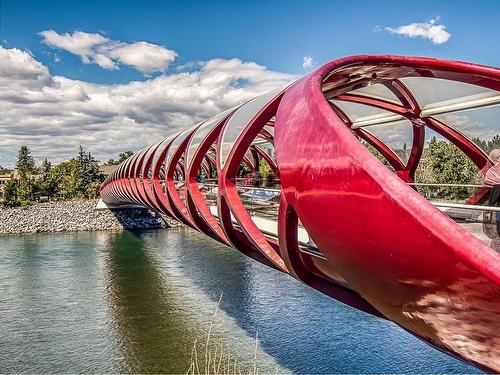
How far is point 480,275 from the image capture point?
253 centimetres

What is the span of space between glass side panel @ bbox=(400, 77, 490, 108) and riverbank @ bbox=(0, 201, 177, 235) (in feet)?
105

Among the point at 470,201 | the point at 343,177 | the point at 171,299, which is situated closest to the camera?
the point at 343,177

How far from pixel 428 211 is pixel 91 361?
36.8 feet

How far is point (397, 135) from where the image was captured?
39.3 feet

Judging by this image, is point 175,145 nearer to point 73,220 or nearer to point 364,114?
point 364,114

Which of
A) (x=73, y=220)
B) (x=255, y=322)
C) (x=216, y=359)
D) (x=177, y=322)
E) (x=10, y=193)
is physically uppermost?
(x=10, y=193)

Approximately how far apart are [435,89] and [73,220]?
3482cm

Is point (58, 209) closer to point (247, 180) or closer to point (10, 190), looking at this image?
point (10, 190)

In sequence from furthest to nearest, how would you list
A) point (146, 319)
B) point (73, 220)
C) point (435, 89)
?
point (73, 220) → point (146, 319) → point (435, 89)

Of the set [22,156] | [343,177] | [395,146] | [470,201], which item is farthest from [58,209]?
[22,156]

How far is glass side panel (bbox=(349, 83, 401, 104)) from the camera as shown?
9.30 m

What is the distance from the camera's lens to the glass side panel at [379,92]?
366 inches

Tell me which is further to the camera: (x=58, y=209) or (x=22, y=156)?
(x=22, y=156)

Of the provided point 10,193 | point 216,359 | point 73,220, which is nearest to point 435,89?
point 216,359
